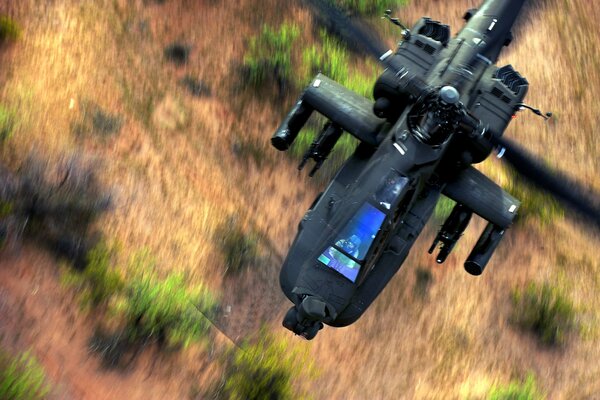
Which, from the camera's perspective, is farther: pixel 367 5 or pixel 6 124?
pixel 367 5

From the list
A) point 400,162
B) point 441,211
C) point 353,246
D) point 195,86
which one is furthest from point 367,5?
point 353,246

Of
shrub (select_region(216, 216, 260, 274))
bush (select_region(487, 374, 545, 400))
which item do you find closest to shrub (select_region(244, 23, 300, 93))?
shrub (select_region(216, 216, 260, 274))

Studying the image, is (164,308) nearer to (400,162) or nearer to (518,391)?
(400,162)

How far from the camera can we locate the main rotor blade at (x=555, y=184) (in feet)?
46.8

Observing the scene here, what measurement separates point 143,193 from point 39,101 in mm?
3298

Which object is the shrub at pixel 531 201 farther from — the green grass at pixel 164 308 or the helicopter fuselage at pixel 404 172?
→ the green grass at pixel 164 308

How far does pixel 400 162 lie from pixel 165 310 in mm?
5658

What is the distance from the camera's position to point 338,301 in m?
9.79

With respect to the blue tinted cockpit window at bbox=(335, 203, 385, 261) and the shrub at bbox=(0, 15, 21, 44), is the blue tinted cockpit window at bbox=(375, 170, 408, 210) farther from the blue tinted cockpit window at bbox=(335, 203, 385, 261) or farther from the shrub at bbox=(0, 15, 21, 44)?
the shrub at bbox=(0, 15, 21, 44)

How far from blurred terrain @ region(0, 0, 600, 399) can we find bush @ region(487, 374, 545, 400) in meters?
0.16

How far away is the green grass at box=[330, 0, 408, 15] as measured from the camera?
14656 millimetres

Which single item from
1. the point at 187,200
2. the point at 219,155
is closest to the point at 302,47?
the point at 219,155

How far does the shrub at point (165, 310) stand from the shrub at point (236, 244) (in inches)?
38.8

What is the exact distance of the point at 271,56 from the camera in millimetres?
13508
